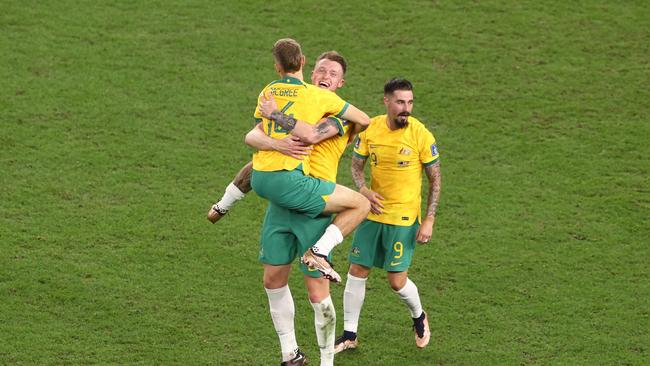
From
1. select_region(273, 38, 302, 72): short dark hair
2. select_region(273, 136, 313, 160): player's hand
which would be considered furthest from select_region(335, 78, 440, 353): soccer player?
select_region(273, 136, 313, 160): player's hand

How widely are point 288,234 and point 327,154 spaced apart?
72 cm

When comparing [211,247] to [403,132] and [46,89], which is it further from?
[46,89]

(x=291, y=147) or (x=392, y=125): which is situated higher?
(x=392, y=125)

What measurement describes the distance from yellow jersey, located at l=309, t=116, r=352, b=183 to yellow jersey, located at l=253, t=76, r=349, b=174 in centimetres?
17

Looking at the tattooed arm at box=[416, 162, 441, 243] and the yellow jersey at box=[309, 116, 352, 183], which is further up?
the yellow jersey at box=[309, 116, 352, 183]

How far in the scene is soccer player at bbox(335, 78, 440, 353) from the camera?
9.66 m

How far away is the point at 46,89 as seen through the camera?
14953 mm

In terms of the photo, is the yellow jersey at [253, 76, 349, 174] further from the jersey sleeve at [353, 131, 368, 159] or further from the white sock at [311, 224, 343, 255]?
the jersey sleeve at [353, 131, 368, 159]

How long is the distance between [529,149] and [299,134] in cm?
633

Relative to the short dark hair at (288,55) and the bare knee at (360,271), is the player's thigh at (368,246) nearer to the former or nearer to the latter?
the bare knee at (360,271)

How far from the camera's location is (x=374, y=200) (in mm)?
9617

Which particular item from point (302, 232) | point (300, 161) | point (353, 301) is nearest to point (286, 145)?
point (300, 161)

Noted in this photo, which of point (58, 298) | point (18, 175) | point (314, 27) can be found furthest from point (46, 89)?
point (58, 298)

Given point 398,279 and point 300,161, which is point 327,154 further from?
point 398,279
